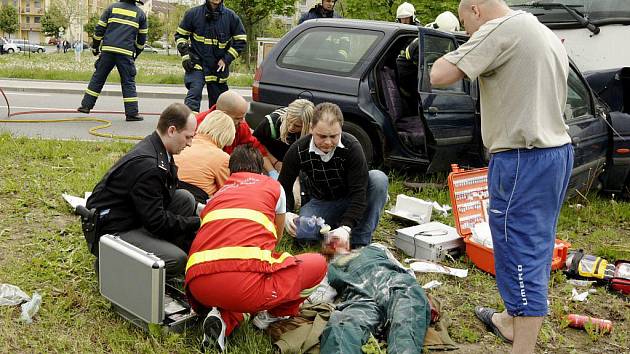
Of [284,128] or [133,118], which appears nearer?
[284,128]

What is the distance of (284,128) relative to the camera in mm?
4973

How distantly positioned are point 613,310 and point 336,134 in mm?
2015

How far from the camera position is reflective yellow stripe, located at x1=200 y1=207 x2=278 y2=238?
121 inches

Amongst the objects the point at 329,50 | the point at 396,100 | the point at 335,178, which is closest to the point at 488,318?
the point at 335,178

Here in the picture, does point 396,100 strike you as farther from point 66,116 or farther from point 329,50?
point 66,116

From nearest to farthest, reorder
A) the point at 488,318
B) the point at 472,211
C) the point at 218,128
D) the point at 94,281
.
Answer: the point at 488,318
the point at 94,281
the point at 218,128
the point at 472,211

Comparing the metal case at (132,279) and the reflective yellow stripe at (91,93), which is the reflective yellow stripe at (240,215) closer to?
the metal case at (132,279)

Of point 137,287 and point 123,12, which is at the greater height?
point 123,12

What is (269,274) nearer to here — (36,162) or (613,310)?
(613,310)

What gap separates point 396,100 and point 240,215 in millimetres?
3669

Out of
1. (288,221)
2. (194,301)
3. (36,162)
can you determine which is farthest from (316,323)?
(36,162)

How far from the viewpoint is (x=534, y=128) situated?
2867mm

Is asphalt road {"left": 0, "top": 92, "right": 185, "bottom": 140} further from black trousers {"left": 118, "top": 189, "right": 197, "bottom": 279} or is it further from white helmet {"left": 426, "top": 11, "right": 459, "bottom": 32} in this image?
black trousers {"left": 118, "top": 189, "right": 197, "bottom": 279}

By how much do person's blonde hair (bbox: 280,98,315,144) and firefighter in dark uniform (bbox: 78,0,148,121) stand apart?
15.3 ft
